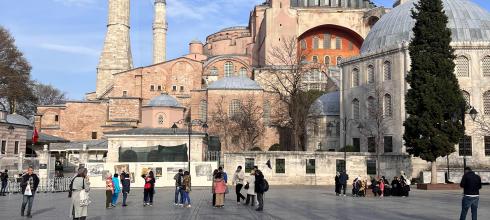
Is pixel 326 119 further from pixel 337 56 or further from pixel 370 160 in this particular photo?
pixel 337 56

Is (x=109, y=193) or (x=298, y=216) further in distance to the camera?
(x=109, y=193)

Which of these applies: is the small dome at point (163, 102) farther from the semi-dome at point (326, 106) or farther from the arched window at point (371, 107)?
the arched window at point (371, 107)

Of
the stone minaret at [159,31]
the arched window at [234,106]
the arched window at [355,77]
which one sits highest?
the stone minaret at [159,31]

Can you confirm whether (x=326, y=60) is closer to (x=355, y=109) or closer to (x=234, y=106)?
(x=234, y=106)

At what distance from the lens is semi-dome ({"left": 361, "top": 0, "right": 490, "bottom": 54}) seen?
110ft

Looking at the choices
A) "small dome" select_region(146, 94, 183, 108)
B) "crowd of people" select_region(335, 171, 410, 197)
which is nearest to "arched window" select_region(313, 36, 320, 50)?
"small dome" select_region(146, 94, 183, 108)

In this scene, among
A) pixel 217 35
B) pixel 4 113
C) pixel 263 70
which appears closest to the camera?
pixel 4 113

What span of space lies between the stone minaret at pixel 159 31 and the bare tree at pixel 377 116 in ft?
130

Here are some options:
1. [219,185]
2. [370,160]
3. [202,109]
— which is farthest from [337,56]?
[219,185]

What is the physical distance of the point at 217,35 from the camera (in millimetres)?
78438

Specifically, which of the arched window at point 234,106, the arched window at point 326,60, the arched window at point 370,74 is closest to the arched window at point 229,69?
the arched window at point 326,60

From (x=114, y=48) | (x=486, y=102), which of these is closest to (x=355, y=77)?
(x=486, y=102)

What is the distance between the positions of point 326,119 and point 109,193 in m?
28.4

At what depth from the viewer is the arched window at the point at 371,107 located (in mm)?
Result: 34156
